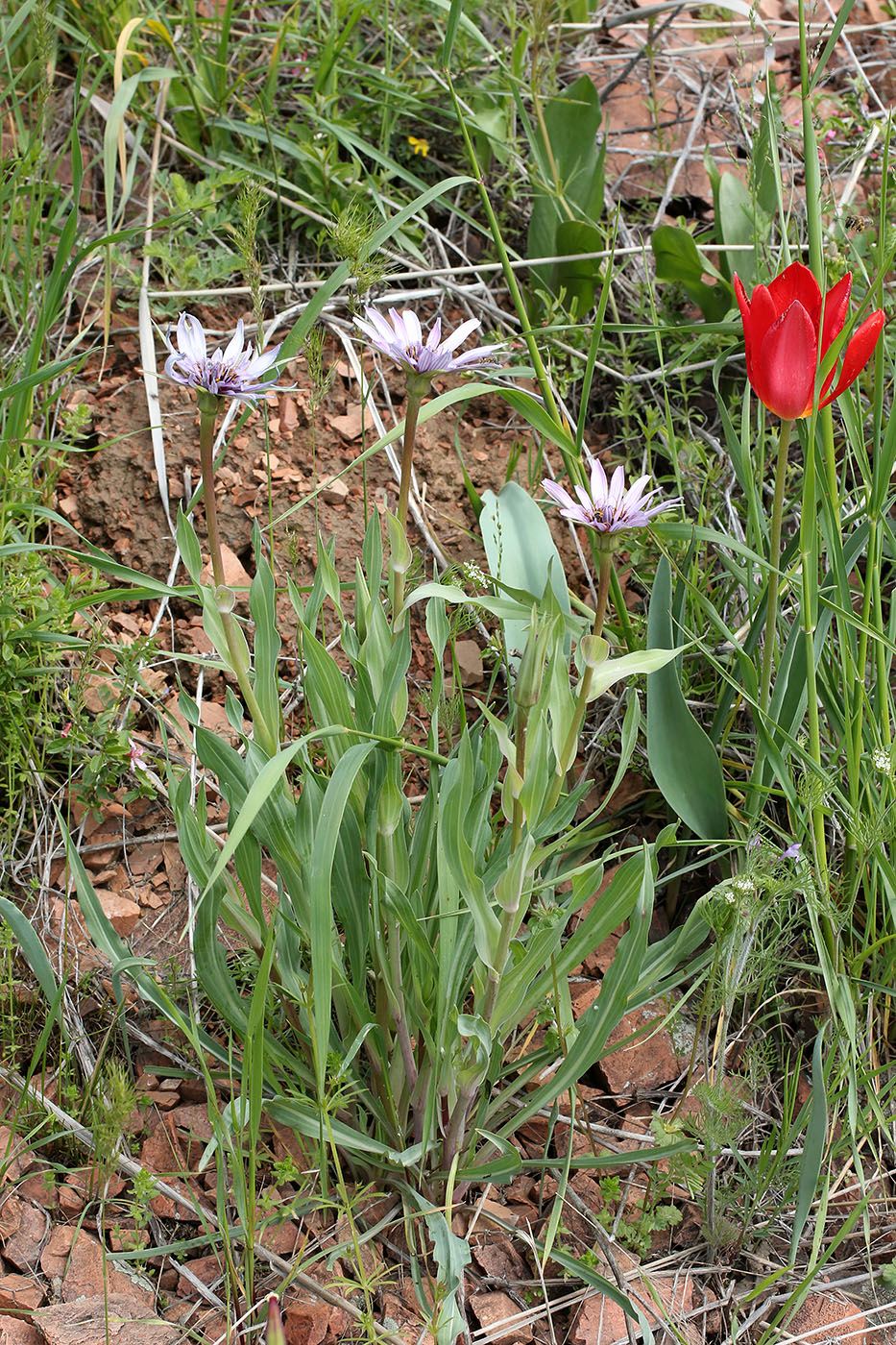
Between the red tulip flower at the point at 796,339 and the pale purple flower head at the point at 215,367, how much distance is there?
1.71 feet

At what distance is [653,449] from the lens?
1.98 m

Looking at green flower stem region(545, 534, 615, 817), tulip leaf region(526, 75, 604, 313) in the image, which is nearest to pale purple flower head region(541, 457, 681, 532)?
green flower stem region(545, 534, 615, 817)

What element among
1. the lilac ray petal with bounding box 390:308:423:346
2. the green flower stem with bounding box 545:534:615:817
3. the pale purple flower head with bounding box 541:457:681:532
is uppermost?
the lilac ray petal with bounding box 390:308:423:346

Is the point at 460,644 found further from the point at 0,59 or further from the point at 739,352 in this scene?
the point at 0,59

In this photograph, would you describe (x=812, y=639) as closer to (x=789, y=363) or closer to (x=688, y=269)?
(x=789, y=363)

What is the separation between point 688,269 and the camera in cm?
197

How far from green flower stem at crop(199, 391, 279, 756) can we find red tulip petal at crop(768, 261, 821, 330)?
2.03 ft

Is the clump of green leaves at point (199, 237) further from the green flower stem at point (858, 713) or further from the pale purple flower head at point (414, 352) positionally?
the green flower stem at point (858, 713)

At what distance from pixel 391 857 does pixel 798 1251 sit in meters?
0.68

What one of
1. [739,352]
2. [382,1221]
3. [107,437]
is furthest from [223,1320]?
[739,352]

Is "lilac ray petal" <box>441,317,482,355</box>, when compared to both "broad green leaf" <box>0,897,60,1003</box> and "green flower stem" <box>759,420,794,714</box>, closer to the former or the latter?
"green flower stem" <box>759,420,794,714</box>

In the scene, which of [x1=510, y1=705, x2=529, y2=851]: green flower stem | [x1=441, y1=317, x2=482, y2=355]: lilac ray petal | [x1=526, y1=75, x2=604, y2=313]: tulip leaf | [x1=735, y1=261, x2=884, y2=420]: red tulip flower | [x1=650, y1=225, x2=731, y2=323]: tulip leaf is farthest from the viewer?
[x1=526, y1=75, x2=604, y2=313]: tulip leaf

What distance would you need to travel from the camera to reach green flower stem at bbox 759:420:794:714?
1.24 meters

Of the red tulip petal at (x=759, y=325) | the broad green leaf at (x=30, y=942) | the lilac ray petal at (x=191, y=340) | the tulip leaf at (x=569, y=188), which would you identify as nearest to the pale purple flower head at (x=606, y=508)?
the red tulip petal at (x=759, y=325)
